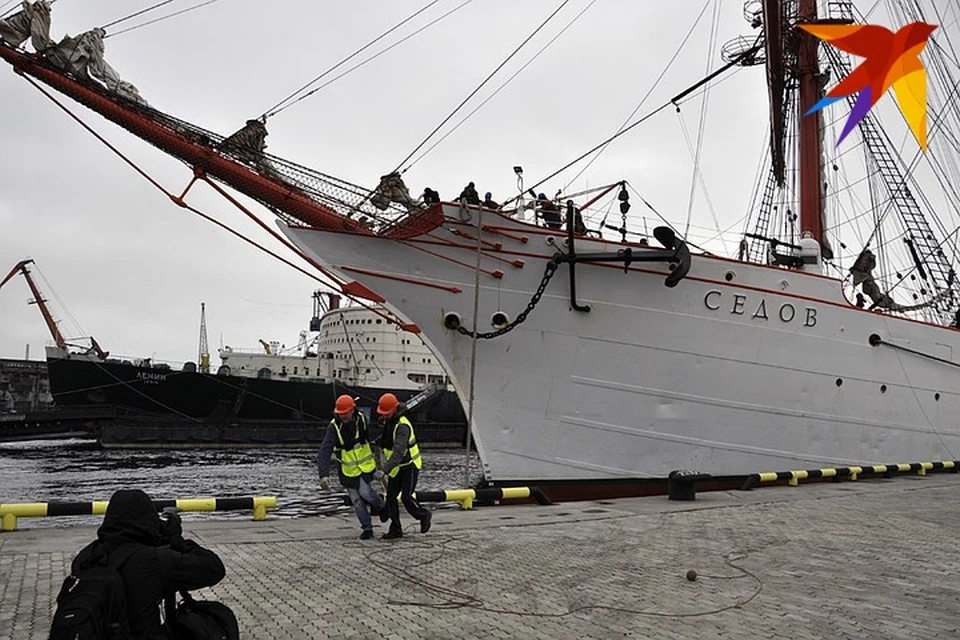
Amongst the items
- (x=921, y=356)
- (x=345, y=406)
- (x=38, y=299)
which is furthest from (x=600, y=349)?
(x=38, y=299)

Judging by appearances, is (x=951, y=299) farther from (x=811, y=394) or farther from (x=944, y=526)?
(x=944, y=526)

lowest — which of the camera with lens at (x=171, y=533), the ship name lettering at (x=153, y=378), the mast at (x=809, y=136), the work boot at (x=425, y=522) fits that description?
the work boot at (x=425, y=522)

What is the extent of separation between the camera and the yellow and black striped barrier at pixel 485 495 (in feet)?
29.7

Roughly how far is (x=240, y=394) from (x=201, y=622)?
3274 cm

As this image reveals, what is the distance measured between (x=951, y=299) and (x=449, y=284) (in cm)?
1298

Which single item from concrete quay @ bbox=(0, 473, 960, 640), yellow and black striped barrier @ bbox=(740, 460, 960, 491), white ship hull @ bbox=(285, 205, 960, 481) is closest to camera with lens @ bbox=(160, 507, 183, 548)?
concrete quay @ bbox=(0, 473, 960, 640)

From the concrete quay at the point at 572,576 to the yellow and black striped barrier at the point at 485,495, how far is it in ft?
1.22

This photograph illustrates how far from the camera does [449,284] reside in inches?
464

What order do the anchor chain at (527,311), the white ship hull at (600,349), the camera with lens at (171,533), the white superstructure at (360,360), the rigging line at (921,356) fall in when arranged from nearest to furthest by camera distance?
1. the camera with lens at (171,533)
2. the anchor chain at (527,311)
3. the white ship hull at (600,349)
4. the rigging line at (921,356)
5. the white superstructure at (360,360)

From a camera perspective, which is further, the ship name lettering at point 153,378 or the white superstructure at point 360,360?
the white superstructure at point 360,360

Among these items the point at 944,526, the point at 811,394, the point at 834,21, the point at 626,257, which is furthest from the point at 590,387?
the point at 834,21

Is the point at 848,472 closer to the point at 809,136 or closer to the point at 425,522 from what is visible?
the point at 809,136

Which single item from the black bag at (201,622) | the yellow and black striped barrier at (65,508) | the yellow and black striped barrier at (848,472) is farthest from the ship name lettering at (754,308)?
the black bag at (201,622)

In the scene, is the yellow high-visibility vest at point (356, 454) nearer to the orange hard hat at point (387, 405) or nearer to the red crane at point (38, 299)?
the orange hard hat at point (387, 405)
